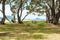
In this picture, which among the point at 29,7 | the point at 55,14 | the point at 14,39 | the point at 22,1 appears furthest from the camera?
the point at 29,7

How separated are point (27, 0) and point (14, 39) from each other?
33.1 metres

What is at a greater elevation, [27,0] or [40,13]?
[27,0]

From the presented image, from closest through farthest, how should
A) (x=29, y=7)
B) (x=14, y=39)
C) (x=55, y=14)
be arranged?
1. (x=14, y=39)
2. (x=55, y=14)
3. (x=29, y=7)

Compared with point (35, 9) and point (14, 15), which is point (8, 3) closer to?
point (14, 15)

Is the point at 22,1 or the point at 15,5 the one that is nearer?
the point at 22,1

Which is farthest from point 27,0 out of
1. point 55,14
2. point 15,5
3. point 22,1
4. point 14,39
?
point 14,39

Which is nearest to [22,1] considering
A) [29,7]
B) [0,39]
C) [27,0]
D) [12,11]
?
[27,0]

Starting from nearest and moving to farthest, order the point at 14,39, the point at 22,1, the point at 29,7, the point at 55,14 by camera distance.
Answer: the point at 14,39
the point at 55,14
the point at 22,1
the point at 29,7

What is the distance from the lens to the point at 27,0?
164 feet

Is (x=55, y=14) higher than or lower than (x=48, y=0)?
lower

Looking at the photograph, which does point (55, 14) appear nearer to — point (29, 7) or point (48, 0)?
point (48, 0)

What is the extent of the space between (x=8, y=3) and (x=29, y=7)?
6006 mm

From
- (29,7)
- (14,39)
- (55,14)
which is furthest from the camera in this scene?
(29,7)

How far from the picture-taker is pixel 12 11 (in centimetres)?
5619
